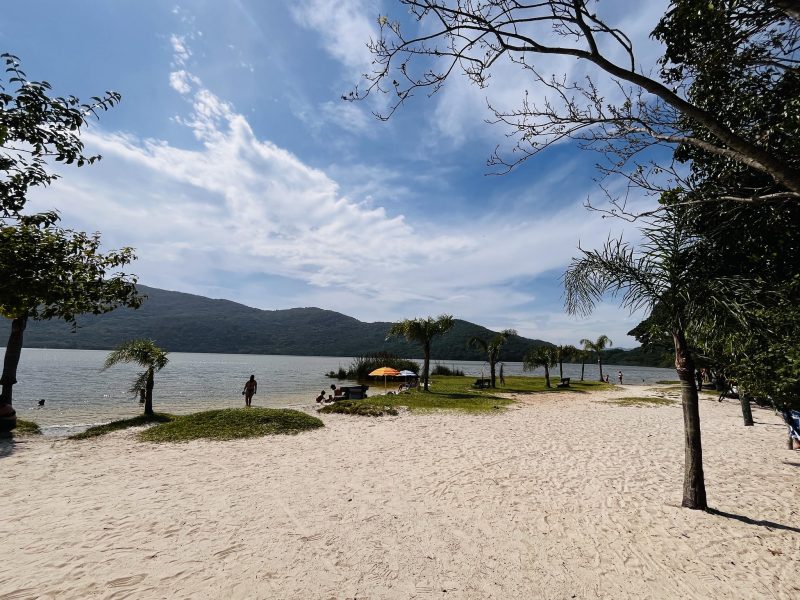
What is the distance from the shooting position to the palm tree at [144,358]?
17.5 meters

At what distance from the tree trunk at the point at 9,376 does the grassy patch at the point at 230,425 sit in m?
5.16

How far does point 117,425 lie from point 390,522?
14.5 metres

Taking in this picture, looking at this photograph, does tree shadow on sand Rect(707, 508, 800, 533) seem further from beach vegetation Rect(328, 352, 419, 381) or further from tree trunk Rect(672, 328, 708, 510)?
beach vegetation Rect(328, 352, 419, 381)

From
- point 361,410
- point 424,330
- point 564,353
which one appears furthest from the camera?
point 564,353

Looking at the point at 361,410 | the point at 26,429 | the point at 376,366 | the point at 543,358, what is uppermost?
the point at 543,358

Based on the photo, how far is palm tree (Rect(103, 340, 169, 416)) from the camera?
17484mm

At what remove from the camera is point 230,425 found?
46.4 ft

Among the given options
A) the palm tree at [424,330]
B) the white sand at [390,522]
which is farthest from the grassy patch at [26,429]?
the palm tree at [424,330]

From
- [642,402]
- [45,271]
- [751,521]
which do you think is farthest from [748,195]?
[642,402]

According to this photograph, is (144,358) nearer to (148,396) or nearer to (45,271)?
(148,396)

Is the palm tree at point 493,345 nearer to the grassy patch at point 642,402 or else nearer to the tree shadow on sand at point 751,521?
the grassy patch at point 642,402

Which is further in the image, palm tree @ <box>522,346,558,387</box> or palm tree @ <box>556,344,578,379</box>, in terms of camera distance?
palm tree @ <box>556,344,578,379</box>

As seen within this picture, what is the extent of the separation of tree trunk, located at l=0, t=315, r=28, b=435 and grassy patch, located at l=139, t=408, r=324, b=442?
516cm

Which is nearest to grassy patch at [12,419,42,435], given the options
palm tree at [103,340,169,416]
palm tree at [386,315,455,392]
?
palm tree at [103,340,169,416]
